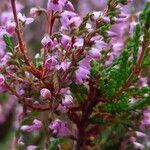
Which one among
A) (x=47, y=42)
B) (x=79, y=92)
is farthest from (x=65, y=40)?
(x=79, y=92)

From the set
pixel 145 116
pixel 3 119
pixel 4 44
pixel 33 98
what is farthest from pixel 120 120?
pixel 3 119

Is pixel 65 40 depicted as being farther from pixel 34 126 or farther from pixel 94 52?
pixel 34 126

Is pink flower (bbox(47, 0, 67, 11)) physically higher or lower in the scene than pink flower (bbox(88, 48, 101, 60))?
higher

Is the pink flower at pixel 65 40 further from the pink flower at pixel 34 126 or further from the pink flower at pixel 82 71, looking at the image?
the pink flower at pixel 34 126

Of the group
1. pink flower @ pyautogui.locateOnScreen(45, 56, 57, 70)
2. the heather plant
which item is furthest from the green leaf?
pink flower @ pyautogui.locateOnScreen(45, 56, 57, 70)

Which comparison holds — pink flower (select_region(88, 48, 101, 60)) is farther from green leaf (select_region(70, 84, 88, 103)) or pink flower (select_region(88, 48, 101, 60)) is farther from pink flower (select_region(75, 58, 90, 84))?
green leaf (select_region(70, 84, 88, 103))

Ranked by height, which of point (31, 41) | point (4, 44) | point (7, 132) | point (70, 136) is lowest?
point (70, 136)

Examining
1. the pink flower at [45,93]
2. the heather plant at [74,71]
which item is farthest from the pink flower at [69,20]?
the pink flower at [45,93]

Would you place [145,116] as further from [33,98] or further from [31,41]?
[31,41]
